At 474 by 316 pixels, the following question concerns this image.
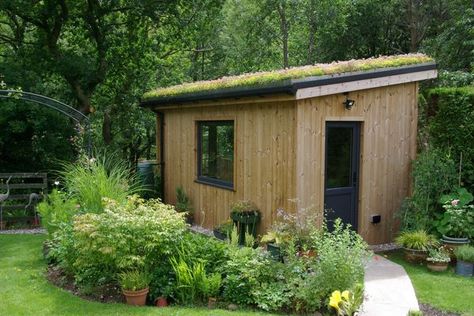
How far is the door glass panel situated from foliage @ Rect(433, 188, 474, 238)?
4.73 feet

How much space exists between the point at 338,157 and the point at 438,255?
6.57ft

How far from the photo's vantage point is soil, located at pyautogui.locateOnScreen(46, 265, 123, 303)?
203 inches

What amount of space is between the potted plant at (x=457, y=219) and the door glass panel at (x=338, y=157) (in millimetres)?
1455

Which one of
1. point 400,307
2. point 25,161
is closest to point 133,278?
point 400,307

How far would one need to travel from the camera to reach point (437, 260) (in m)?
6.36

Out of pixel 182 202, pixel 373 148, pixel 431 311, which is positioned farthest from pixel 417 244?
pixel 182 202

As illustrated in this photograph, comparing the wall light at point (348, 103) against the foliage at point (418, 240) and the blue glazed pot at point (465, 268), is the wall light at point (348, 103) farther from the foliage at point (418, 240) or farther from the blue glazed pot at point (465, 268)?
the blue glazed pot at point (465, 268)

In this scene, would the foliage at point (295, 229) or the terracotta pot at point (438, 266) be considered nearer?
the foliage at point (295, 229)

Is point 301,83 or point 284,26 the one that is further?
point 284,26

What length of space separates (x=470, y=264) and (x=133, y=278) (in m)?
4.32

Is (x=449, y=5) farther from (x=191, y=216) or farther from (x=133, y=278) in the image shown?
(x=133, y=278)

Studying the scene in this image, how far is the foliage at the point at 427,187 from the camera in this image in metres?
7.16

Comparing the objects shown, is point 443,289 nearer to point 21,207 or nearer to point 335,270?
point 335,270

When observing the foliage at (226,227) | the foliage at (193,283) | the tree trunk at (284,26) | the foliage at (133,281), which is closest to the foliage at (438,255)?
the foliage at (226,227)
